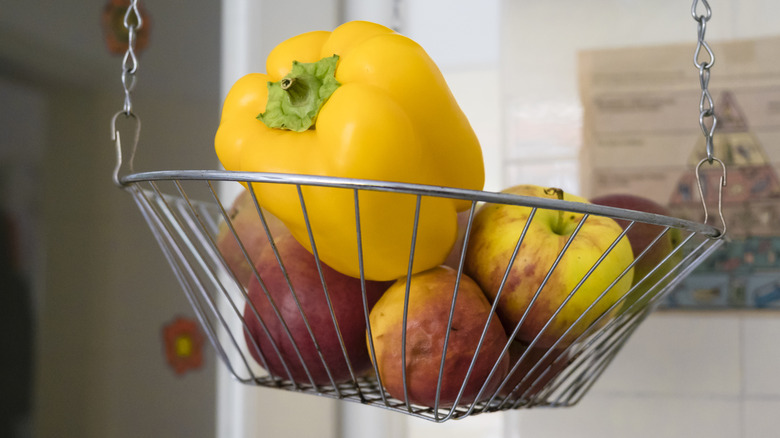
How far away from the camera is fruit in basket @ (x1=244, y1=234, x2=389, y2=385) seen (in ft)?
1.22

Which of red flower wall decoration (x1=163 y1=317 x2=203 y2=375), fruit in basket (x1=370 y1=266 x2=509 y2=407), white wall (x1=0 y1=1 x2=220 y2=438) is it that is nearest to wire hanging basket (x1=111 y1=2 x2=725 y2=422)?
fruit in basket (x1=370 y1=266 x2=509 y2=407)

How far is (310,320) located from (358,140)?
12 cm

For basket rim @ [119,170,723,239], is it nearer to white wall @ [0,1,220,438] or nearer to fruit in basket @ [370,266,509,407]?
fruit in basket @ [370,266,509,407]

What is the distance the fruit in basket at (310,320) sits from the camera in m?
0.37

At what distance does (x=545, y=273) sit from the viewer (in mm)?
347

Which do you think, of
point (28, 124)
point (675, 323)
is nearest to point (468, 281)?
point (28, 124)

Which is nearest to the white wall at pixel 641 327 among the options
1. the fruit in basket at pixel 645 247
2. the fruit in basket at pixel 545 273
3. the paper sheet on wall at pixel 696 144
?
the paper sheet on wall at pixel 696 144

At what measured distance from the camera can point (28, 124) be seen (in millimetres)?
606

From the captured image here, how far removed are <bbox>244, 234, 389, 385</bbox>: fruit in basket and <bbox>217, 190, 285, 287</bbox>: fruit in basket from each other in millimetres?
60

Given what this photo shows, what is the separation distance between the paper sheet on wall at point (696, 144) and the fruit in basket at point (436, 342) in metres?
0.58

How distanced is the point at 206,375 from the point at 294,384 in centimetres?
50

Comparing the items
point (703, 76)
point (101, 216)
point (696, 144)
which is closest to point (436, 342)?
point (703, 76)

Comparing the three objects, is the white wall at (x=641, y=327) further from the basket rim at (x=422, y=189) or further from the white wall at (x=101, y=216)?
the basket rim at (x=422, y=189)

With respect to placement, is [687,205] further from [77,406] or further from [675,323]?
[77,406]
